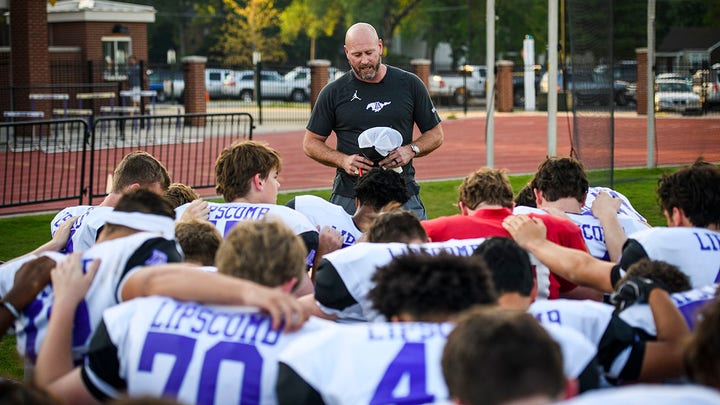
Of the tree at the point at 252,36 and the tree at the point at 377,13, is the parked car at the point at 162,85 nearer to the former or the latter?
the tree at the point at 252,36

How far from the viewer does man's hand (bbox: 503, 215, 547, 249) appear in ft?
14.7

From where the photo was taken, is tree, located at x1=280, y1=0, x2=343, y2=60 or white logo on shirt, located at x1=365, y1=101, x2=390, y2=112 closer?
white logo on shirt, located at x1=365, y1=101, x2=390, y2=112

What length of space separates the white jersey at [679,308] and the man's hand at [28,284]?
7.44ft

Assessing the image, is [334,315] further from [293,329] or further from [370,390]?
[370,390]

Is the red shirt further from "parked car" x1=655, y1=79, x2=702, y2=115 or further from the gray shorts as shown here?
"parked car" x1=655, y1=79, x2=702, y2=115

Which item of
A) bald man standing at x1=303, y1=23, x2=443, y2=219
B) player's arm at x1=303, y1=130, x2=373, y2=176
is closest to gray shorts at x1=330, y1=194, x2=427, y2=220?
bald man standing at x1=303, y1=23, x2=443, y2=219

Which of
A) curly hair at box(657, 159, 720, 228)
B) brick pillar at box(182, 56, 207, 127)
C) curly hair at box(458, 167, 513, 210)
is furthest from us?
brick pillar at box(182, 56, 207, 127)

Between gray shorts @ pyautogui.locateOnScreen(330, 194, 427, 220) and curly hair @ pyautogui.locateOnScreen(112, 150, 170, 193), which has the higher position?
curly hair @ pyautogui.locateOnScreen(112, 150, 170, 193)

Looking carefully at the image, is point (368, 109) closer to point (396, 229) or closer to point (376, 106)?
point (376, 106)

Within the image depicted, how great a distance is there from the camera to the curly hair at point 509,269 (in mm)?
3705

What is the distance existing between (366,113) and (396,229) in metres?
2.55

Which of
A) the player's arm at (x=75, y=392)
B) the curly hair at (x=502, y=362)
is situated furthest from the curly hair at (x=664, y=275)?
the player's arm at (x=75, y=392)

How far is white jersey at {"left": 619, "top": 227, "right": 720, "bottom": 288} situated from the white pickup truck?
3204cm

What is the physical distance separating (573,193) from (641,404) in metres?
3.78
